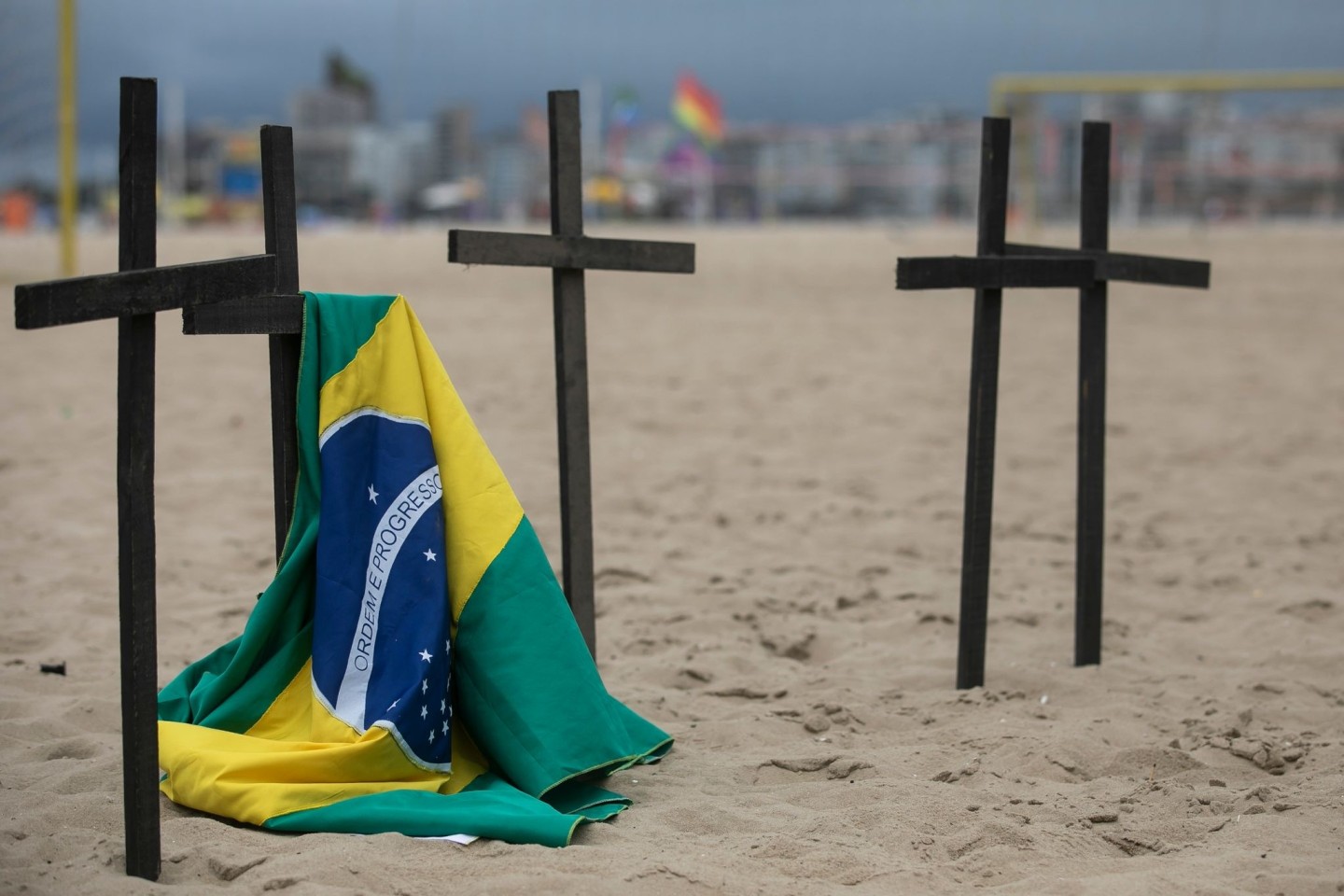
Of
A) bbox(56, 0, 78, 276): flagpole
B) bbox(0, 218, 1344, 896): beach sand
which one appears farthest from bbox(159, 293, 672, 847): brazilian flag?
bbox(56, 0, 78, 276): flagpole

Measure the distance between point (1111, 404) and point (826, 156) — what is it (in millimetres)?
49904

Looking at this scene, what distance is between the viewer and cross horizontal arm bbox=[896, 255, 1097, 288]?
3.47m

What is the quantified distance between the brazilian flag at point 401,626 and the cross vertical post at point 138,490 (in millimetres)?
354

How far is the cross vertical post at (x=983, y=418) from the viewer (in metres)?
3.69

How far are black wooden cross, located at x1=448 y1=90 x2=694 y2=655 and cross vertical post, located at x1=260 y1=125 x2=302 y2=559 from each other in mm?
486

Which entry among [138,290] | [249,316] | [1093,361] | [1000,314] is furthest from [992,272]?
→ [138,290]

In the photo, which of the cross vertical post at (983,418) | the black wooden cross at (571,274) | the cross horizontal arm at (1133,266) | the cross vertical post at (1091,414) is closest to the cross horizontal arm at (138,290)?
the black wooden cross at (571,274)

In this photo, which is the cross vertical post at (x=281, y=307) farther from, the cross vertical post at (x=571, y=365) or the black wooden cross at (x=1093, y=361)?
the black wooden cross at (x=1093, y=361)

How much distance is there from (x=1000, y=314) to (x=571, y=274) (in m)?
1.20

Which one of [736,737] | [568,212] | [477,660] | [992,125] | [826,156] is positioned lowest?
[736,737]

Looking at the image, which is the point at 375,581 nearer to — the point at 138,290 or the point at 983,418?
the point at 138,290

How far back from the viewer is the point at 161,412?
313 inches

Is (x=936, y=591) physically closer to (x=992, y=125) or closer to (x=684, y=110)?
(x=992, y=125)

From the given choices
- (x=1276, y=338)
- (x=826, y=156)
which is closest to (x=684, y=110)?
(x=826, y=156)
